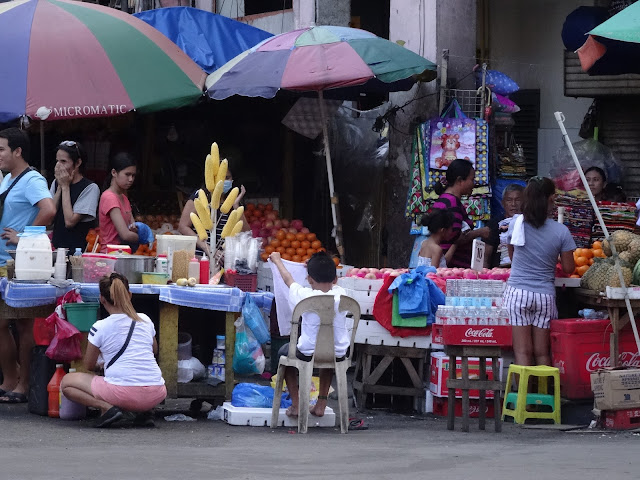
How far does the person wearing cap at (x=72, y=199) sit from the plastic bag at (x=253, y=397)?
79.0 inches

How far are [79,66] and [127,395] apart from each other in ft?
16.4

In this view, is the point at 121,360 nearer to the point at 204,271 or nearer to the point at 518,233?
the point at 204,271

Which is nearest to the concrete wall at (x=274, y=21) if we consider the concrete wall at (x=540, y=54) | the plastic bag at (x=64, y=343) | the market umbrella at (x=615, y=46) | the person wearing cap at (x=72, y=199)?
the concrete wall at (x=540, y=54)

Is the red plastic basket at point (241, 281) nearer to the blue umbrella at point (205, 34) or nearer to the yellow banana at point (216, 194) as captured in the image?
the yellow banana at point (216, 194)

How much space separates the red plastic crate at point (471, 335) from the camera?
368 inches

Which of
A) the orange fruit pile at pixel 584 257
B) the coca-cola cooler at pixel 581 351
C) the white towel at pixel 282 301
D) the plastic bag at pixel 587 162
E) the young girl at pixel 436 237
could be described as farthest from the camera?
the plastic bag at pixel 587 162

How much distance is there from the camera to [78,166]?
1038 centimetres

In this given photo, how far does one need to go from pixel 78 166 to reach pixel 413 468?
14.5 ft

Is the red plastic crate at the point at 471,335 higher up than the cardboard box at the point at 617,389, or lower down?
higher up

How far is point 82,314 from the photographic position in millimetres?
9375

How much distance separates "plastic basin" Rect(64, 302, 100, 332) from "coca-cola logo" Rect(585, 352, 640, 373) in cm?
391

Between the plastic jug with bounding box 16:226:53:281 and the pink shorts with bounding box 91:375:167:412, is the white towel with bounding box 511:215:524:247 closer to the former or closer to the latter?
the pink shorts with bounding box 91:375:167:412

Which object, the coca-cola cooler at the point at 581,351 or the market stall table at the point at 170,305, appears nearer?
the market stall table at the point at 170,305

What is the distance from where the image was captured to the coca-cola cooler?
10.0 m
